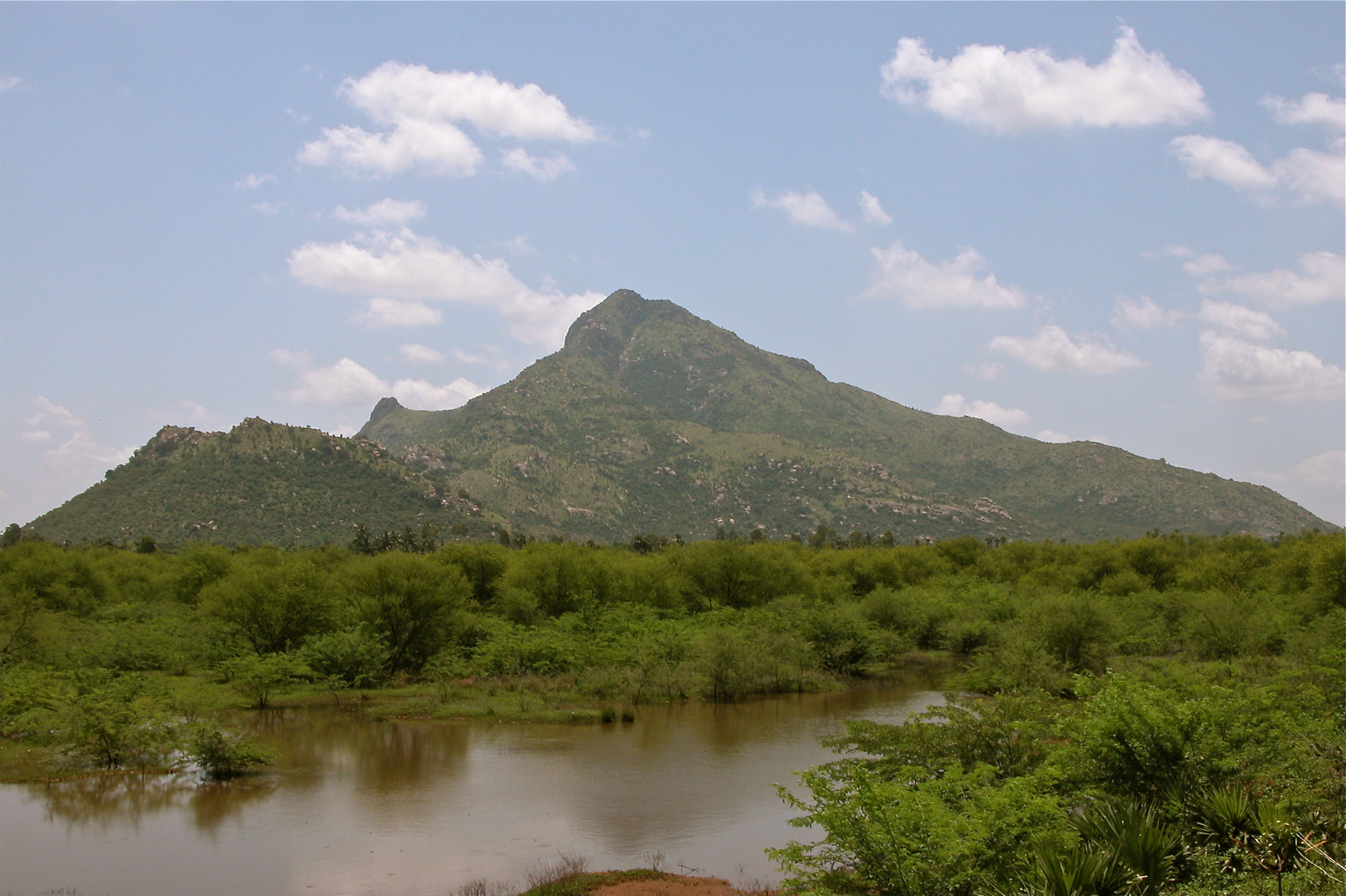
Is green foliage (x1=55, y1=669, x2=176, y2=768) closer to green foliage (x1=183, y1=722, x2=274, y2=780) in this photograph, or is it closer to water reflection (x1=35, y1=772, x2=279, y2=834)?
water reflection (x1=35, y1=772, x2=279, y2=834)

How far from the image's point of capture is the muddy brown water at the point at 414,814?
17828 millimetres

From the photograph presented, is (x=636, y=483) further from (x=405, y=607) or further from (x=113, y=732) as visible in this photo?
(x=113, y=732)

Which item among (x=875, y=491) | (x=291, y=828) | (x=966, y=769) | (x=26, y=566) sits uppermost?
(x=875, y=491)

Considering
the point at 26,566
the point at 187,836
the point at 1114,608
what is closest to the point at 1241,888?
the point at 187,836

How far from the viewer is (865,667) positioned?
46062mm

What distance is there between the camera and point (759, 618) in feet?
154

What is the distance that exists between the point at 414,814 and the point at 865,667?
94.4 ft

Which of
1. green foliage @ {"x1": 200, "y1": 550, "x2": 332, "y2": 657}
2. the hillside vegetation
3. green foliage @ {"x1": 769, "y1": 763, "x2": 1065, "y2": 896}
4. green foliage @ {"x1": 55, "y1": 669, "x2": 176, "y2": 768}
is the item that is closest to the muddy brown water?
green foliage @ {"x1": 55, "y1": 669, "x2": 176, "y2": 768}

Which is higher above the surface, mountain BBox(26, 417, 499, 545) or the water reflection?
mountain BBox(26, 417, 499, 545)

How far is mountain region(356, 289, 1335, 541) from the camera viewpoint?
13600 centimetres

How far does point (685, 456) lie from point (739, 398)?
51.7m

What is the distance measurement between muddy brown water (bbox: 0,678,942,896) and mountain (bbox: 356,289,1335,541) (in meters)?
92.0

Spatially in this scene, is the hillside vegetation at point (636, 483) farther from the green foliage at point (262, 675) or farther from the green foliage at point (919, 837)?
the green foliage at point (919, 837)

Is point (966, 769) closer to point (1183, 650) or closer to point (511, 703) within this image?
point (511, 703)
